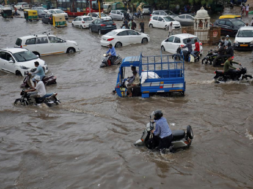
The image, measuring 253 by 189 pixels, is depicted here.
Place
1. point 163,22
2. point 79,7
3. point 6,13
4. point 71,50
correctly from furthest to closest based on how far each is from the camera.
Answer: point 6,13, point 79,7, point 163,22, point 71,50

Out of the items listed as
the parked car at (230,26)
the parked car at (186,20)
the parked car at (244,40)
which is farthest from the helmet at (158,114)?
the parked car at (186,20)

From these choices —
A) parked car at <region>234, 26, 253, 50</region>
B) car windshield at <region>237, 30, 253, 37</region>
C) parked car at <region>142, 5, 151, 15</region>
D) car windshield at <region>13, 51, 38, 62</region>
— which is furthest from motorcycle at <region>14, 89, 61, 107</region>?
parked car at <region>142, 5, 151, 15</region>

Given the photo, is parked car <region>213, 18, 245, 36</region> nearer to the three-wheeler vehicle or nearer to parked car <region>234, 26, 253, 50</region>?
parked car <region>234, 26, 253, 50</region>

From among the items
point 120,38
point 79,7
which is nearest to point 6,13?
point 79,7

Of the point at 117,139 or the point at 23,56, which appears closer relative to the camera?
the point at 117,139

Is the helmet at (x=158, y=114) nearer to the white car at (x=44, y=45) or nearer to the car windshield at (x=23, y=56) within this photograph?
the car windshield at (x=23, y=56)

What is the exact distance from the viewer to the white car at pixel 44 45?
19.4 metres

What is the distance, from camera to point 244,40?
764 inches

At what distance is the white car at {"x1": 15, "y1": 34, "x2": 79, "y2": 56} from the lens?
19369mm

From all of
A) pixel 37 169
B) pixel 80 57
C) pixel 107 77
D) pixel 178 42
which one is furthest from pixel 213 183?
pixel 80 57

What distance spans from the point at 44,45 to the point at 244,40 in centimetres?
1335

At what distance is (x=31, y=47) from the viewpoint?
19500 mm

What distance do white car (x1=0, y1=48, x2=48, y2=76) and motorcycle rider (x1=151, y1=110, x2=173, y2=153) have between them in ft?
34.5

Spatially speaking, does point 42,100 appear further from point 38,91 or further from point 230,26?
point 230,26
